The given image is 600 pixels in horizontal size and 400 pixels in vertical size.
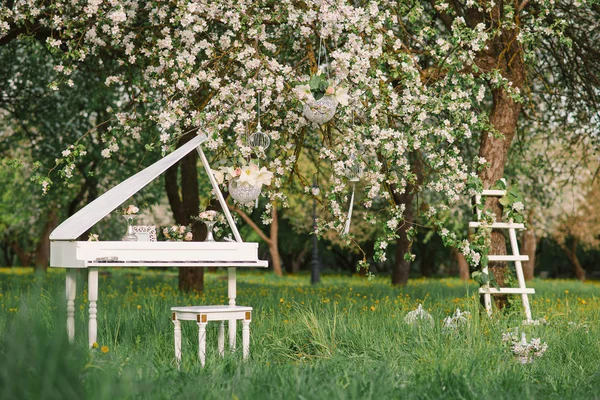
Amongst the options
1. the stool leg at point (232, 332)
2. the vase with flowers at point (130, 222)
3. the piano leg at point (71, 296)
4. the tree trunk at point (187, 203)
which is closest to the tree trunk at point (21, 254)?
the tree trunk at point (187, 203)

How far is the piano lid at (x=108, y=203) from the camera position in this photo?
6.04 meters

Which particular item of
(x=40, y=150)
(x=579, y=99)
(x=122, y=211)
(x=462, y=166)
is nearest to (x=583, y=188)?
(x=579, y=99)

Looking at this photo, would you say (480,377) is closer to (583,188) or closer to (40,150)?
(40,150)

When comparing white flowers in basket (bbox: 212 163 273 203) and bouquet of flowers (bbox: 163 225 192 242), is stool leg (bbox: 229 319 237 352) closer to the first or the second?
bouquet of flowers (bbox: 163 225 192 242)

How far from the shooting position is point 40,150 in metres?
15.8

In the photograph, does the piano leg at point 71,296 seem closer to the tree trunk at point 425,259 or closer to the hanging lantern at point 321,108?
the hanging lantern at point 321,108

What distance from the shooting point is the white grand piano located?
19.8ft

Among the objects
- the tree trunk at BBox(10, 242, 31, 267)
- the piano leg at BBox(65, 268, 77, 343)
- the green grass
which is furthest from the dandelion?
the tree trunk at BBox(10, 242, 31, 267)

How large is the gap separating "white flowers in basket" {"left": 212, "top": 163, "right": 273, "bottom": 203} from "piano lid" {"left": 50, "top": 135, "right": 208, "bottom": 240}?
395 millimetres

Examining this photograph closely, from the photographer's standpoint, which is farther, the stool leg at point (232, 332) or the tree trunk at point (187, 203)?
the tree trunk at point (187, 203)

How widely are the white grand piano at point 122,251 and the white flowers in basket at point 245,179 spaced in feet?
0.87

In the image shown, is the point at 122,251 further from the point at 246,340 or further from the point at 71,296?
the point at 246,340

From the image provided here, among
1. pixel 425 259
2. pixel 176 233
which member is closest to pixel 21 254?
pixel 425 259

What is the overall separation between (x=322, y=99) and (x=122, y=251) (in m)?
2.17
